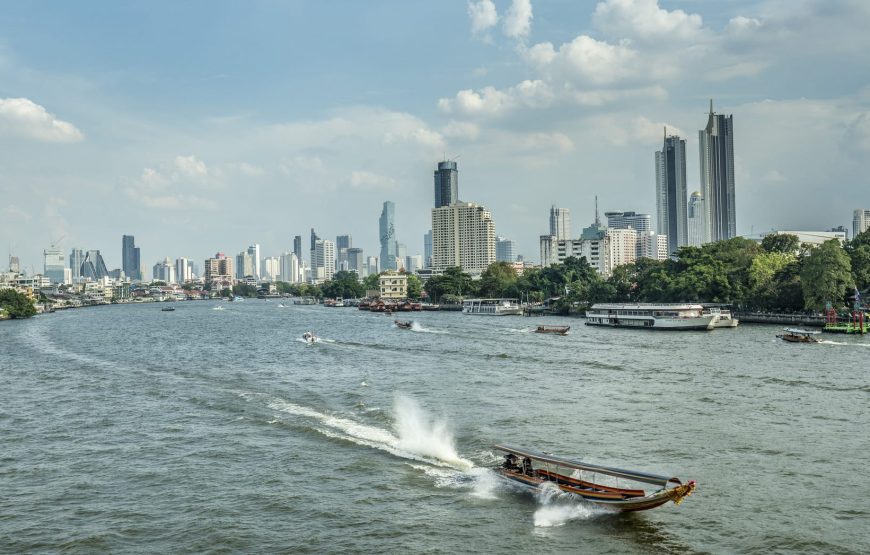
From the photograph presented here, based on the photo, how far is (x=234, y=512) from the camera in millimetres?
21141

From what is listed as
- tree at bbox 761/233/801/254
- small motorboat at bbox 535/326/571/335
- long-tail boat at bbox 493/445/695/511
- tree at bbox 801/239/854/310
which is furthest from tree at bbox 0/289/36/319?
long-tail boat at bbox 493/445/695/511

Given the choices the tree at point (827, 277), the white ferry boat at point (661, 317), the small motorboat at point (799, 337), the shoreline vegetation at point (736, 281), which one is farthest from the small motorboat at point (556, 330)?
the tree at point (827, 277)

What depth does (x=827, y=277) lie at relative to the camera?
74.9 metres

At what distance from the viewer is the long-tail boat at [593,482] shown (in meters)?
19.2

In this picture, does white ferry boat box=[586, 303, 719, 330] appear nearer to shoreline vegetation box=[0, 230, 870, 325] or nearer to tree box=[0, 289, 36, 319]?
shoreline vegetation box=[0, 230, 870, 325]

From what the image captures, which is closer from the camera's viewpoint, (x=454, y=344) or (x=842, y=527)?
(x=842, y=527)

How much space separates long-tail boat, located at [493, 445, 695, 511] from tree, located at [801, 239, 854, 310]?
63461 millimetres

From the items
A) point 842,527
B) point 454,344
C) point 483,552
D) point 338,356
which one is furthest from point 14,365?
point 842,527

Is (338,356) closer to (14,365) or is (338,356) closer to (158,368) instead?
(158,368)

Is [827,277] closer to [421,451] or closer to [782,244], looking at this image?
[782,244]

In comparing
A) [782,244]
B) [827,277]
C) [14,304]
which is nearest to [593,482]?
[827,277]

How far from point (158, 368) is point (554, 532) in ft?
133

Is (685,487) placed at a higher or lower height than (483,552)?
higher

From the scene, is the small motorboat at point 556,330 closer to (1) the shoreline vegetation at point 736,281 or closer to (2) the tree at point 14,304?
(1) the shoreline vegetation at point 736,281
